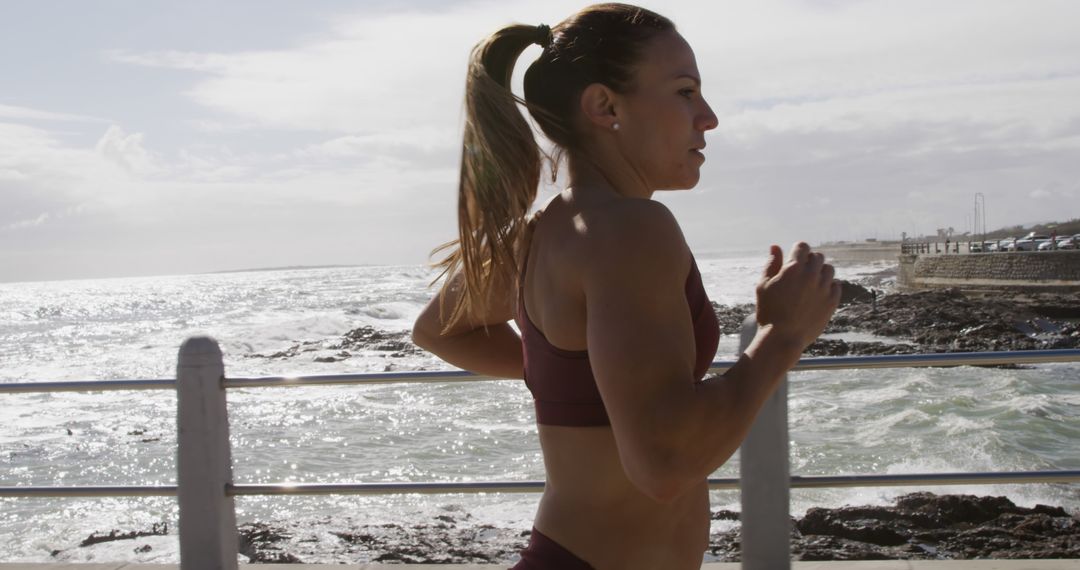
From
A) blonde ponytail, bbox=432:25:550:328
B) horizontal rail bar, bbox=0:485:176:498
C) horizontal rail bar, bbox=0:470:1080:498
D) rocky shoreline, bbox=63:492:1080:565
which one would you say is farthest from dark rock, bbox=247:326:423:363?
blonde ponytail, bbox=432:25:550:328

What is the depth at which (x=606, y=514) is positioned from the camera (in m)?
1.31

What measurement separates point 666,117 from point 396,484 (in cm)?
242

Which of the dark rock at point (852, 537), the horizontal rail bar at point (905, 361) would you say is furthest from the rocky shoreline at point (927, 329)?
the horizontal rail bar at point (905, 361)

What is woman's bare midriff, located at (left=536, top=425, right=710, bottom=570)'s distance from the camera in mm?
1299

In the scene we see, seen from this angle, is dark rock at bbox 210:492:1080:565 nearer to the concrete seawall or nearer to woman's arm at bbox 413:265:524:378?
woman's arm at bbox 413:265:524:378

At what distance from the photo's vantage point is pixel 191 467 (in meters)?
3.36

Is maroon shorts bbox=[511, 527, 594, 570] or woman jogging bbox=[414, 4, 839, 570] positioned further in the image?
maroon shorts bbox=[511, 527, 594, 570]

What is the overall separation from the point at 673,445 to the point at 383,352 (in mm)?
28973

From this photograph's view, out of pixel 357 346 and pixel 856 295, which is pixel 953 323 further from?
pixel 357 346

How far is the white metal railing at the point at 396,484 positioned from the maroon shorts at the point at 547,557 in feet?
5.37

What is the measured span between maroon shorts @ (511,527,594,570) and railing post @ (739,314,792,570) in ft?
6.00

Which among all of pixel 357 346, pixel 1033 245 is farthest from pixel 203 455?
pixel 1033 245

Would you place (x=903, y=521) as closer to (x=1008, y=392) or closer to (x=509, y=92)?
(x=509, y=92)

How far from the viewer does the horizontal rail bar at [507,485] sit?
3.19 metres
